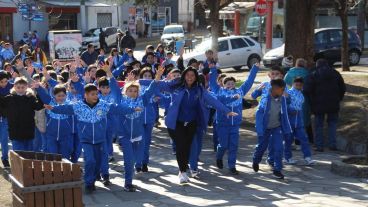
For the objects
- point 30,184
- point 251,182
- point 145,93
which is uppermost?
point 145,93

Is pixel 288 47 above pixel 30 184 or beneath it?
above

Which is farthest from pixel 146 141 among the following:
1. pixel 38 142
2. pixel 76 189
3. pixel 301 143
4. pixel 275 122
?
pixel 76 189

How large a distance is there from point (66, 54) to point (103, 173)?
21.1 metres

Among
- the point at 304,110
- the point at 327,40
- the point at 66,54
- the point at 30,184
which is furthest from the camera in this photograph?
the point at 66,54

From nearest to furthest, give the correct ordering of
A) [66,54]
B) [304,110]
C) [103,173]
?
1. [103,173]
2. [304,110]
3. [66,54]

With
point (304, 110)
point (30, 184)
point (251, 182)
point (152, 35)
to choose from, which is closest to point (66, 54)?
point (304, 110)

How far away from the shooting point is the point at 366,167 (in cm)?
891

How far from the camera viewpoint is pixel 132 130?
337 inches

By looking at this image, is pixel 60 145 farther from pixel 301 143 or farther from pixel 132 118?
pixel 301 143

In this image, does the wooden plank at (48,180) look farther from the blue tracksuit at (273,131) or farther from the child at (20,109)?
the blue tracksuit at (273,131)

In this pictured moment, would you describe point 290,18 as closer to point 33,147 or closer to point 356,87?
point 356,87

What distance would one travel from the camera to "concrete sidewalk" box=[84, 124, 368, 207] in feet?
25.1

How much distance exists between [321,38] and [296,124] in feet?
49.3

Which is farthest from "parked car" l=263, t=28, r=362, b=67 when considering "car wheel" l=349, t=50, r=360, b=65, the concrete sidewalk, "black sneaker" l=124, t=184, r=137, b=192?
"black sneaker" l=124, t=184, r=137, b=192
